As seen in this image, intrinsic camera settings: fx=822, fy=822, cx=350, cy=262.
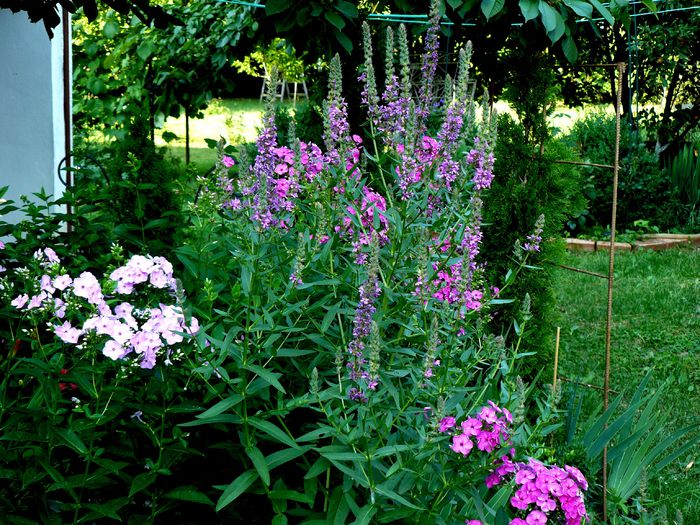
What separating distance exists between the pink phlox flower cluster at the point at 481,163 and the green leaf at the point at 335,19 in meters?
1.78

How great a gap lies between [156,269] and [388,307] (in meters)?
0.68

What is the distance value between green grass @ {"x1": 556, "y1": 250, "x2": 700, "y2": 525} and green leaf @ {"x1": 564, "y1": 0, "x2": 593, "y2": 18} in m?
1.76

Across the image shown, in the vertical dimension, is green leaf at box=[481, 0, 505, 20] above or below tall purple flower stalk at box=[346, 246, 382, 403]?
above

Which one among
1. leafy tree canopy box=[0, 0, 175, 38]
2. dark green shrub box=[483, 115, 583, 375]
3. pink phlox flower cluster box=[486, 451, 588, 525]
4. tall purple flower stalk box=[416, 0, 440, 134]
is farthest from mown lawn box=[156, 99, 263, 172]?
pink phlox flower cluster box=[486, 451, 588, 525]

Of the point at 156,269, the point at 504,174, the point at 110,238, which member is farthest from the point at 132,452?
the point at 504,174

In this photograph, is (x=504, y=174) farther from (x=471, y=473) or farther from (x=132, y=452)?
(x=132, y=452)

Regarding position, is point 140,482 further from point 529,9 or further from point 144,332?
point 529,9

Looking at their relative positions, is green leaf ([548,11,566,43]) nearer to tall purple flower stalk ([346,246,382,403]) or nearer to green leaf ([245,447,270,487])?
tall purple flower stalk ([346,246,382,403])

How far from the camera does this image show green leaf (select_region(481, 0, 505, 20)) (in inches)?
134

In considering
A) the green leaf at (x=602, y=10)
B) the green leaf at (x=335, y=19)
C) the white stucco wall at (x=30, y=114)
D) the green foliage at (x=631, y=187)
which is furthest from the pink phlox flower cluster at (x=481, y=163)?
the green foliage at (x=631, y=187)

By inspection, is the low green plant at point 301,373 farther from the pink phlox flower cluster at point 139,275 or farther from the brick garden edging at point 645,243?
the brick garden edging at point 645,243

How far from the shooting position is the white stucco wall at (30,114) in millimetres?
4492

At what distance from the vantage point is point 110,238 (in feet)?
10.4

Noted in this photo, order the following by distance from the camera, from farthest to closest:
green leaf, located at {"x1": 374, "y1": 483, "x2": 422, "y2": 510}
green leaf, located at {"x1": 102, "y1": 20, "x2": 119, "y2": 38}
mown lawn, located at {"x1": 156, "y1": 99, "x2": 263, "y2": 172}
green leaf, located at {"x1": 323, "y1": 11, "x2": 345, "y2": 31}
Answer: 1. mown lawn, located at {"x1": 156, "y1": 99, "x2": 263, "y2": 172}
2. green leaf, located at {"x1": 102, "y1": 20, "x2": 119, "y2": 38}
3. green leaf, located at {"x1": 323, "y1": 11, "x2": 345, "y2": 31}
4. green leaf, located at {"x1": 374, "y1": 483, "x2": 422, "y2": 510}
